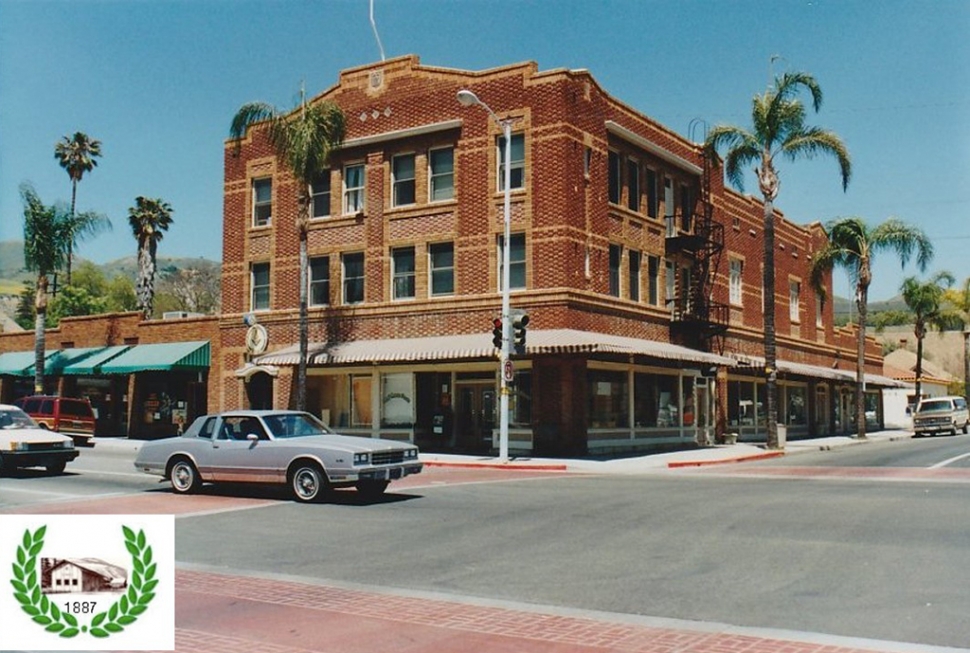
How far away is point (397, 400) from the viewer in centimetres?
3269

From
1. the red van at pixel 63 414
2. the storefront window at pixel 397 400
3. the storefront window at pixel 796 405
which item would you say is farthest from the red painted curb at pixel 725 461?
the red van at pixel 63 414

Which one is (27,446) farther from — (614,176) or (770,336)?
(770,336)

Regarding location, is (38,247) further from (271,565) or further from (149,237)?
(271,565)

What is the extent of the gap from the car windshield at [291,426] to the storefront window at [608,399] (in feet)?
44.6

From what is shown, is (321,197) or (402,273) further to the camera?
(321,197)

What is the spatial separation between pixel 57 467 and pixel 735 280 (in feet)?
98.0

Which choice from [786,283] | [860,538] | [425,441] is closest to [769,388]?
[425,441]

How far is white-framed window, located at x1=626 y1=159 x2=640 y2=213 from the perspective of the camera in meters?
33.2

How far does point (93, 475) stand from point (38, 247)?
2063 cm

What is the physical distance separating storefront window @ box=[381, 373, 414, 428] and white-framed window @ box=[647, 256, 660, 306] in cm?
933

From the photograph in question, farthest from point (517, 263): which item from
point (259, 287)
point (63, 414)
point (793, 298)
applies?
point (793, 298)

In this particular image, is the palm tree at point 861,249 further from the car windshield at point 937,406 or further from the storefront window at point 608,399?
the storefront window at point 608,399

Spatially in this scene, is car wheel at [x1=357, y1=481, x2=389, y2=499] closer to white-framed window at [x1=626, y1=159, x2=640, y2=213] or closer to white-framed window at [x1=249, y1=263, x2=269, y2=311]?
white-framed window at [x1=626, y1=159, x2=640, y2=213]

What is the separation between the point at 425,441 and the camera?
3172 cm
